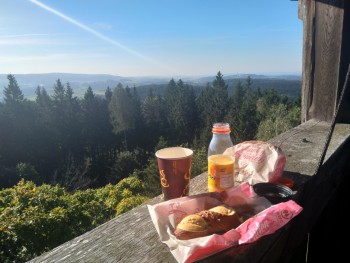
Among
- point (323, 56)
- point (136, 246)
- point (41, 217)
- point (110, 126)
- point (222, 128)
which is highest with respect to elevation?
point (323, 56)

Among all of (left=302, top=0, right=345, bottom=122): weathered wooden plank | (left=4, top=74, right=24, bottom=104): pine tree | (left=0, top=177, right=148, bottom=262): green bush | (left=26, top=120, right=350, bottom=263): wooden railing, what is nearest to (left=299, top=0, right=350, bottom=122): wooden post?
(left=302, top=0, right=345, bottom=122): weathered wooden plank

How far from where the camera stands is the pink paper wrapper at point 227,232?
0.80 meters

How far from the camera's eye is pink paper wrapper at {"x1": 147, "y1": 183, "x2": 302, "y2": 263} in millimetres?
797

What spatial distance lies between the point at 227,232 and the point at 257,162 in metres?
0.66

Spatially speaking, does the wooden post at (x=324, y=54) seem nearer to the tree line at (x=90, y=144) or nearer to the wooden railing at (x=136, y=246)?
the wooden railing at (x=136, y=246)

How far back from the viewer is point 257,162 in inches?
56.3

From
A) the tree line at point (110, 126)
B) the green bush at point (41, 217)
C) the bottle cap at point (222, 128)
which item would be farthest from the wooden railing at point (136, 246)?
the tree line at point (110, 126)

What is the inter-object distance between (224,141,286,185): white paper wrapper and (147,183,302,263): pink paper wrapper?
30 centimetres

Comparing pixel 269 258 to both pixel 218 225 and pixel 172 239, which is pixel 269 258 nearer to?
pixel 218 225

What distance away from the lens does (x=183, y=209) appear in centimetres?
102

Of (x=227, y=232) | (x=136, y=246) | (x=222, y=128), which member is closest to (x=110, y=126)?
(x=222, y=128)

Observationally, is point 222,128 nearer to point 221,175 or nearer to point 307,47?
point 221,175

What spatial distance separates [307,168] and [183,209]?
1.01 m

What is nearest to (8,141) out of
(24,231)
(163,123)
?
(163,123)
